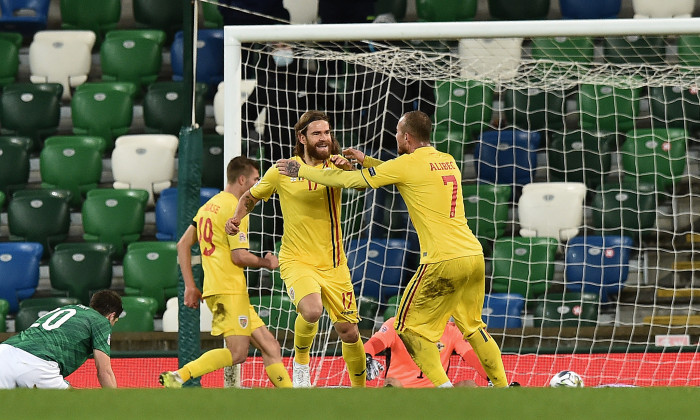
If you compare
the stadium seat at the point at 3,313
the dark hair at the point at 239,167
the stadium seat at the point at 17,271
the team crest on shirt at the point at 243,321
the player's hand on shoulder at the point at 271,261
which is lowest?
the stadium seat at the point at 3,313

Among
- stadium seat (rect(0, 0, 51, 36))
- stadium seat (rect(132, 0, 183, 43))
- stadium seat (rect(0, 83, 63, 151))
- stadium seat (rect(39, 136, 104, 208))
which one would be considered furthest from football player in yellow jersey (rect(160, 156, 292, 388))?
stadium seat (rect(0, 0, 51, 36))

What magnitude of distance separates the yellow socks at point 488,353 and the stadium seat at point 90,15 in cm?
671

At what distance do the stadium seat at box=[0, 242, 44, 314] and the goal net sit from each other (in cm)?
189

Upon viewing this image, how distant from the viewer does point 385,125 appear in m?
8.95

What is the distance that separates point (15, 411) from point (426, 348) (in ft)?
10.6

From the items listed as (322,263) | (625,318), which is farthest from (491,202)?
(322,263)

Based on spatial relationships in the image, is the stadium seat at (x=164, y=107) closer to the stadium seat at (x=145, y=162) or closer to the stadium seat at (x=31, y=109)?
the stadium seat at (x=145, y=162)

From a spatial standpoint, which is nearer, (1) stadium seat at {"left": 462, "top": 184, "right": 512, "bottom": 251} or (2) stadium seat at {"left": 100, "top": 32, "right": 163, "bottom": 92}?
(1) stadium seat at {"left": 462, "top": 184, "right": 512, "bottom": 251}

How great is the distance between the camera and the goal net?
7.82 meters

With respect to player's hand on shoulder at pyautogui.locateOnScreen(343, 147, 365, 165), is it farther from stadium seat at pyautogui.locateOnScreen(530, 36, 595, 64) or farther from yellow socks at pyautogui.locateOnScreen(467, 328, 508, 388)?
stadium seat at pyautogui.locateOnScreen(530, 36, 595, 64)

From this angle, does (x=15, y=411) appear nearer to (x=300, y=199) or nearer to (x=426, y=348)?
(x=426, y=348)

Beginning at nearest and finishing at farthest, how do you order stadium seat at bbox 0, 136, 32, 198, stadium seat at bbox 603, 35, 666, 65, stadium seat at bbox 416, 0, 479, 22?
stadium seat at bbox 603, 35, 666, 65 → stadium seat at bbox 0, 136, 32, 198 → stadium seat at bbox 416, 0, 479, 22

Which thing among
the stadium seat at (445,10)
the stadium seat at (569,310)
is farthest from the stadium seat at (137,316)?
the stadium seat at (445,10)

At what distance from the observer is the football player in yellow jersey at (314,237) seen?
19.5ft
